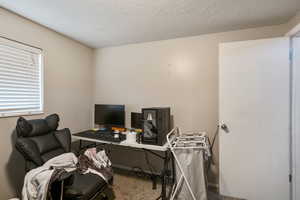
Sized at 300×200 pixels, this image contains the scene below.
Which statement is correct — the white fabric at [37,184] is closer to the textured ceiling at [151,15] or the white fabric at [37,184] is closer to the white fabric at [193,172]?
the white fabric at [193,172]

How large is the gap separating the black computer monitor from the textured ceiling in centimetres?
124

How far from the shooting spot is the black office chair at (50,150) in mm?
1477

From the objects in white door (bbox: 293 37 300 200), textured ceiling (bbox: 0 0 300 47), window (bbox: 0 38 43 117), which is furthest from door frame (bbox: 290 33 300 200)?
window (bbox: 0 38 43 117)

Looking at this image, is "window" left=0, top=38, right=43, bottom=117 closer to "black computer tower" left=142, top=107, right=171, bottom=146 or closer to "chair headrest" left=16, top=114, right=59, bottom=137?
"chair headrest" left=16, top=114, right=59, bottom=137

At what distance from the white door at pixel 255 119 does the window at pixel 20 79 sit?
2578 mm

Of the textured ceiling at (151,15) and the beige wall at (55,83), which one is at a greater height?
the textured ceiling at (151,15)

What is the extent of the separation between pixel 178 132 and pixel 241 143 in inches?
35.0

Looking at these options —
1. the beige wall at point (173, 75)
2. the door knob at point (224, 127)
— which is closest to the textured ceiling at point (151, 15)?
the beige wall at point (173, 75)

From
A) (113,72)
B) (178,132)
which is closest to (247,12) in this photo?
(178,132)

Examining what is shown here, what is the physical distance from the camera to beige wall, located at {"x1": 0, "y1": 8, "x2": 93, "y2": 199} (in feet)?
5.89

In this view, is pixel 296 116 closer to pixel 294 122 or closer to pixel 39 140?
pixel 294 122

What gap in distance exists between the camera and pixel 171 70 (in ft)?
8.36

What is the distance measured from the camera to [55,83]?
2.38m

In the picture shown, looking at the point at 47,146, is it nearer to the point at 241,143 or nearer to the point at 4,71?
the point at 4,71
